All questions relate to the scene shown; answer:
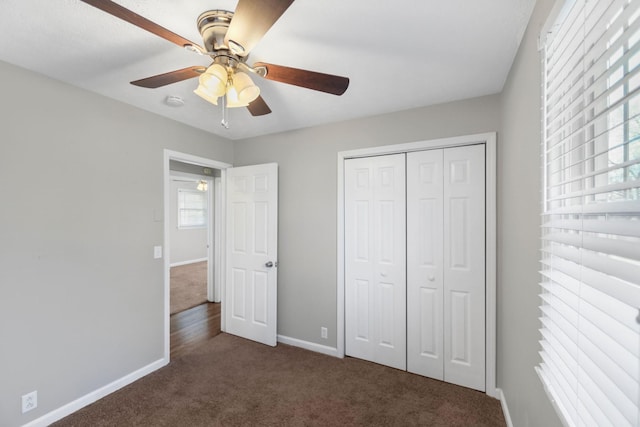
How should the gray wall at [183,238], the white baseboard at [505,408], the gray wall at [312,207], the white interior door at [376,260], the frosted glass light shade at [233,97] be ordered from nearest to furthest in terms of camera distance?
the frosted glass light shade at [233,97]
the white baseboard at [505,408]
the white interior door at [376,260]
the gray wall at [312,207]
the gray wall at [183,238]

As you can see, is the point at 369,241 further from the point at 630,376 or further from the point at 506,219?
the point at 630,376

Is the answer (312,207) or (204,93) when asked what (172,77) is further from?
(312,207)

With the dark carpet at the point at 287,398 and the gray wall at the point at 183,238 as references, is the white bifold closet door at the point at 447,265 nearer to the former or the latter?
the dark carpet at the point at 287,398

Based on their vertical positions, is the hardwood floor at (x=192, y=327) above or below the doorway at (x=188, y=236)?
below

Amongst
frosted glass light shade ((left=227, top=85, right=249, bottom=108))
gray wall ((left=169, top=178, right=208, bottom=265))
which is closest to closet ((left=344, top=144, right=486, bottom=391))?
frosted glass light shade ((left=227, top=85, right=249, bottom=108))

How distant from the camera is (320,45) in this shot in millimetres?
1562

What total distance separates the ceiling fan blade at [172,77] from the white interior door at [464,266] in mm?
1990

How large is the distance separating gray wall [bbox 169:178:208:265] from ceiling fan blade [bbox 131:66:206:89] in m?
5.80

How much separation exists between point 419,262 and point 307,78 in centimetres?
184

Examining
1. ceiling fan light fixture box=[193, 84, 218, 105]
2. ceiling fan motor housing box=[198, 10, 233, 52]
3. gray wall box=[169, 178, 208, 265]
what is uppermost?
ceiling fan motor housing box=[198, 10, 233, 52]

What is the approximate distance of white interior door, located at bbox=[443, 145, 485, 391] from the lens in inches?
88.0

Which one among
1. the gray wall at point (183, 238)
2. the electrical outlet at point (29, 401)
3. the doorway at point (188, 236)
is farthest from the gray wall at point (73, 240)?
the gray wall at point (183, 238)

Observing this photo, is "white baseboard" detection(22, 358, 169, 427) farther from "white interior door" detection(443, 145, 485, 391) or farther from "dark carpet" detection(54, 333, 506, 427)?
"white interior door" detection(443, 145, 485, 391)

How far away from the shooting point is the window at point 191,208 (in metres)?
7.13
